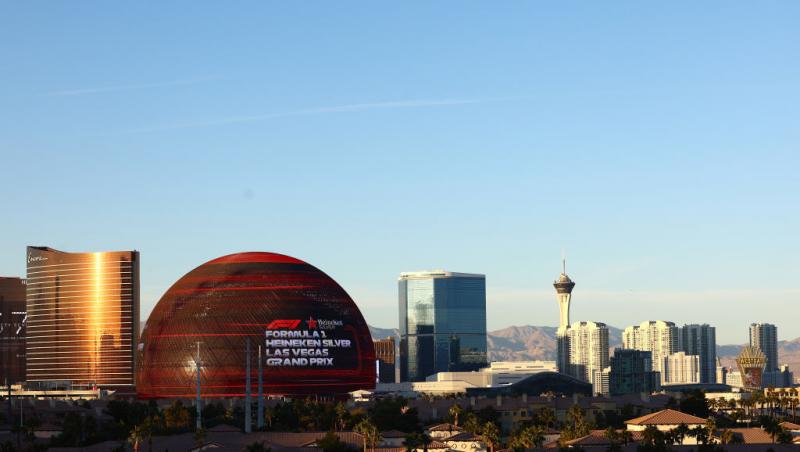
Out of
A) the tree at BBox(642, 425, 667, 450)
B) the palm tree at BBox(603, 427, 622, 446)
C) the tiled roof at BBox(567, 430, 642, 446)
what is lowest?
the tiled roof at BBox(567, 430, 642, 446)

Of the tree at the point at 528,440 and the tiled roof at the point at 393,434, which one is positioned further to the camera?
the tiled roof at the point at 393,434

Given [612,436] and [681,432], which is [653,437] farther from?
[681,432]

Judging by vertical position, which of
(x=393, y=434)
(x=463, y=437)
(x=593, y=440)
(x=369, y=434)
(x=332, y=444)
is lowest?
(x=393, y=434)

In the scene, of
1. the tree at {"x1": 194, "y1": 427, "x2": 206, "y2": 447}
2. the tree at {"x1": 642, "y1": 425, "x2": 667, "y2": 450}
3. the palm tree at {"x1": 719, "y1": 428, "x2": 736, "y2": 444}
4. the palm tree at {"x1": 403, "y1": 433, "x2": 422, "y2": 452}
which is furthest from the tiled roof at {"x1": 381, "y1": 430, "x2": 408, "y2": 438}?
the palm tree at {"x1": 719, "y1": 428, "x2": 736, "y2": 444}

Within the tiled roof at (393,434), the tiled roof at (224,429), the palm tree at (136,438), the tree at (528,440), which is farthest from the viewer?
the tiled roof at (393,434)

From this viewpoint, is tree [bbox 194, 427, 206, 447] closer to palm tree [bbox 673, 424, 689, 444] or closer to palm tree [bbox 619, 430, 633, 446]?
palm tree [bbox 619, 430, 633, 446]

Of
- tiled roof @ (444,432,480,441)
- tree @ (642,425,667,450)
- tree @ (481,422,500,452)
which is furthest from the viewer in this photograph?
tiled roof @ (444,432,480,441)

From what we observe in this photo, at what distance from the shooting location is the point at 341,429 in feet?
645

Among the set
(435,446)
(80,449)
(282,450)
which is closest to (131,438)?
(80,449)

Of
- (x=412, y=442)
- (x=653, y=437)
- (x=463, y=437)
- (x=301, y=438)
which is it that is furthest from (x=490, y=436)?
(x=301, y=438)

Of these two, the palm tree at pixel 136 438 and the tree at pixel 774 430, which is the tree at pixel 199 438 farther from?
the tree at pixel 774 430

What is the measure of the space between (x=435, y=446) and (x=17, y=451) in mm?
47026

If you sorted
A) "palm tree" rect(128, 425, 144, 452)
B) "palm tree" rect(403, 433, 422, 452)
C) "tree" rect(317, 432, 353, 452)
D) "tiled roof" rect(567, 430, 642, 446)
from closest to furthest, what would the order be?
"tree" rect(317, 432, 353, 452), "palm tree" rect(128, 425, 144, 452), "palm tree" rect(403, 433, 422, 452), "tiled roof" rect(567, 430, 642, 446)

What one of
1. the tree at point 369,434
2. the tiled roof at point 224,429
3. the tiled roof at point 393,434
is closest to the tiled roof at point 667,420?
the tiled roof at point 393,434
